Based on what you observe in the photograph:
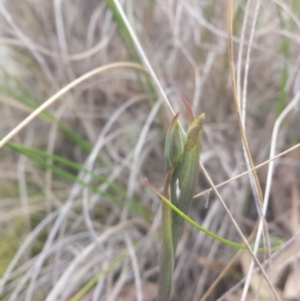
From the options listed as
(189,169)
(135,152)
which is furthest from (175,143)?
(135,152)

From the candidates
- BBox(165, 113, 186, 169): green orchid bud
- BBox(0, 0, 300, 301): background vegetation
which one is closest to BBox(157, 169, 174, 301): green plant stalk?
BBox(165, 113, 186, 169): green orchid bud

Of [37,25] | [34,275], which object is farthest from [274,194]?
[37,25]

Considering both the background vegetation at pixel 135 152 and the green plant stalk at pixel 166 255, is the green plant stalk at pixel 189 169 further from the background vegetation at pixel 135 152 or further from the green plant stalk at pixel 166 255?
the background vegetation at pixel 135 152

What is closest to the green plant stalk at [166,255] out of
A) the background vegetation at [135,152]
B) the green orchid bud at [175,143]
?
the green orchid bud at [175,143]

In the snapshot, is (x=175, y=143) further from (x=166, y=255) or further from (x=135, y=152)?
(x=135, y=152)

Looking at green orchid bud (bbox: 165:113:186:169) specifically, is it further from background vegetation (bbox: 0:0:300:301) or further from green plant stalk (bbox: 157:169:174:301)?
background vegetation (bbox: 0:0:300:301)

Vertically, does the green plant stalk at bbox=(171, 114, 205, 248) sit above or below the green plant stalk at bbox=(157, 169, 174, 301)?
above
